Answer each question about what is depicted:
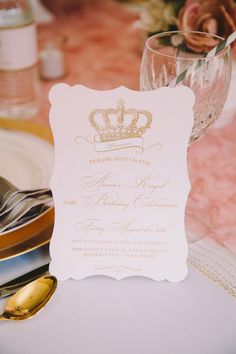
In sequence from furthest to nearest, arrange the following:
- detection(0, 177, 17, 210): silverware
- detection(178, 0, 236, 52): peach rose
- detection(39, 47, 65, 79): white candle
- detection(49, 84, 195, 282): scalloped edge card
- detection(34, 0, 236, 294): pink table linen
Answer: detection(39, 47, 65, 79): white candle, detection(178, 0, 236, 52): peach rose, detection(34, 0, 236, 294): pink table linen, detection(0, 177, 17, 210): silverware, detection(49, 84, 195, 282): scalloped edge card

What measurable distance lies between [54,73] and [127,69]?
0.16 m

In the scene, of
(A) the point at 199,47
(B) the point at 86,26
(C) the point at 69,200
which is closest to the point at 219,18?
(A) the point at 199,47

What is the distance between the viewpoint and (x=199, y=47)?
76 cm

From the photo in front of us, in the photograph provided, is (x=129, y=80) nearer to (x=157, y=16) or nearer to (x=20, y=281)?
(x=157, y=16)

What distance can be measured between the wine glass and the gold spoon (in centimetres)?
24

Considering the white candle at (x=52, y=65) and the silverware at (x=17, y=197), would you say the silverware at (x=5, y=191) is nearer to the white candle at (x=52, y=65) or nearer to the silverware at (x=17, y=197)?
the silverware at (x=17, y=197)

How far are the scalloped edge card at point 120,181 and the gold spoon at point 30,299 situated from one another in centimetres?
2

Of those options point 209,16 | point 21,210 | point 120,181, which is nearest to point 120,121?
point 120,181

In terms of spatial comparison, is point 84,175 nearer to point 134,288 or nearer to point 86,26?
point 134,288

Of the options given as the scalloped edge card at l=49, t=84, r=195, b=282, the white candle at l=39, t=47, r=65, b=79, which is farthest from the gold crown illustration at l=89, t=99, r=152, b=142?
the white candle at l=39, t=47, r=65, b=79

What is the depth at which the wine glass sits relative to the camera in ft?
2.08

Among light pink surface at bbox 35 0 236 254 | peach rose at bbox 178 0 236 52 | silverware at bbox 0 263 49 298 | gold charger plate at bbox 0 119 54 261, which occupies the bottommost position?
light pink surface at bbox 35 0 236 254

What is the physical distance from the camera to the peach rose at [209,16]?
0.86 metres

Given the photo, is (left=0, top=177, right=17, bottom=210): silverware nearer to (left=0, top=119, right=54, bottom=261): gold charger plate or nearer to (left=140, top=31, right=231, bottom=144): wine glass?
(left=0, top=119, right=54, bottom=261): gold charger plate
